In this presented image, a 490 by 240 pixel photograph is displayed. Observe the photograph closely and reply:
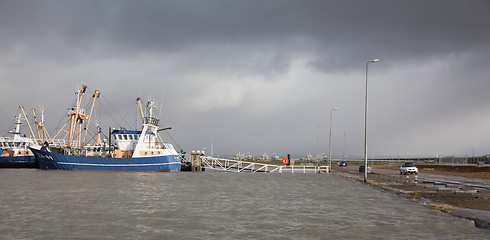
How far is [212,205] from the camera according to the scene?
18.3 meters

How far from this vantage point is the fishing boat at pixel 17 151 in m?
66.0

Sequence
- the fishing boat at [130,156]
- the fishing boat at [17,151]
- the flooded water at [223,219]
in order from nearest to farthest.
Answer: the flooded water at [223,219] < the fishing boat at [130,156] < the fishing boat at [17,151]

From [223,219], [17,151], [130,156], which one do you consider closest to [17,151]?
[17,151]

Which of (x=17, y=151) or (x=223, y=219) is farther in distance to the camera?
(x=17, y=151)

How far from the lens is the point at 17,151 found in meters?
71.4

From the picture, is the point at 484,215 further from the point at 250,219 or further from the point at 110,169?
the point at 110,169

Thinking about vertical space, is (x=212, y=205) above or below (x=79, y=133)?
below

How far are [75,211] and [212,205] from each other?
6.71 metres

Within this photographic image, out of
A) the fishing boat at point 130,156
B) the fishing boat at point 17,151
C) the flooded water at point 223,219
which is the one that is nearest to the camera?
the flooded water at point 223,219

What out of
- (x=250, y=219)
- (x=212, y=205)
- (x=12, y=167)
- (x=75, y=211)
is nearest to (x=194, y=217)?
(x=250, y=219)

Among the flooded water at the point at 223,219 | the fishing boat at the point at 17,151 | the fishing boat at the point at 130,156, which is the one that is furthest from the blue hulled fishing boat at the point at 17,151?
the flooded water at the point at 223,219

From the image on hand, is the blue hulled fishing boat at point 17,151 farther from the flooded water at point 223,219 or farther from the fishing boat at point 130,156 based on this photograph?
the flooded water at point 223,219

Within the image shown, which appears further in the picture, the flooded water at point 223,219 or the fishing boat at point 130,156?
the fishing boat at point 130,156

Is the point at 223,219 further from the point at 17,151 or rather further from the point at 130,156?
the point at 17,151
